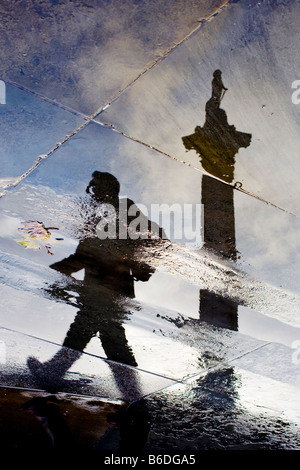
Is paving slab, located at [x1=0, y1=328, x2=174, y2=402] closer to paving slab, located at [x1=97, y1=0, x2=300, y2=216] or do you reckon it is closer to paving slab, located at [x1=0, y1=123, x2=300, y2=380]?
paving slab, located at [x1=0, y1=123, x2=300, y2=380]

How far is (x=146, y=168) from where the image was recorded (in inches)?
96.2

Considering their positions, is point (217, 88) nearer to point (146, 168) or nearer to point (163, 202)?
point (146, 168)

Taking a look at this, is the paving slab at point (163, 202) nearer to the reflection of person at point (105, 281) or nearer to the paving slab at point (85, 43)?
the reflection of person at point (105, 281)

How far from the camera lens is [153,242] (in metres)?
2.55

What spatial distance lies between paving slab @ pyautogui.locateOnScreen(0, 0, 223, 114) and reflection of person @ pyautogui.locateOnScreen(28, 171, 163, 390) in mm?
748

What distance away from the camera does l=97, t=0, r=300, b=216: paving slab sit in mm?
2367

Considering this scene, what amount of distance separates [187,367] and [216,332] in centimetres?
42

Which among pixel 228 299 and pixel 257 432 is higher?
pixel 228 299

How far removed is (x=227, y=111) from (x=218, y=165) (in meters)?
0.43

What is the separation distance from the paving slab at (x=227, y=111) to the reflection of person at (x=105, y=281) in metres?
0.60

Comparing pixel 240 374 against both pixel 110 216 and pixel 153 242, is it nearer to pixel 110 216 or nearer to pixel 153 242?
pixel 153 242

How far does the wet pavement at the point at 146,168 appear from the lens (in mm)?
2355

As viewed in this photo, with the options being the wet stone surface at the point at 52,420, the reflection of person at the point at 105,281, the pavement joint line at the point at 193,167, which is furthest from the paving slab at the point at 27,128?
the wet stone surface at the point at 52,420
